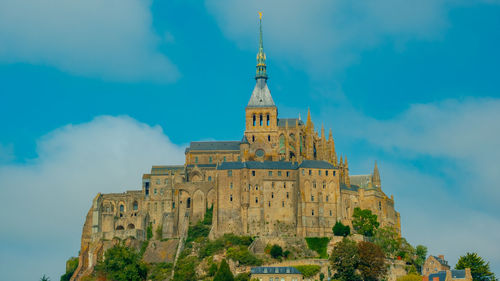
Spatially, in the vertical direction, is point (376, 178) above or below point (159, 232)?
above

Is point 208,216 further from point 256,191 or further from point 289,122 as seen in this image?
point 289,122

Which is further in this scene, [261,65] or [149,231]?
[261,65]

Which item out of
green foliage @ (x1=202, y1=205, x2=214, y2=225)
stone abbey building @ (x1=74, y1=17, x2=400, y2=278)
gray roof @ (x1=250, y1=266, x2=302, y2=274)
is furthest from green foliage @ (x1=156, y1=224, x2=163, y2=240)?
gray roof @ (x1=250, y1=266, x2=302, y2=274)

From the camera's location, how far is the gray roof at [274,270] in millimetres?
101438

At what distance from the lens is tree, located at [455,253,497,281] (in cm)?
10369

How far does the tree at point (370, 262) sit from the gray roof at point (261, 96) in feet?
115

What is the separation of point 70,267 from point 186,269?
85.4 ft

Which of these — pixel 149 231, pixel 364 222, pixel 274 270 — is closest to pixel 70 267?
pixel 149 231

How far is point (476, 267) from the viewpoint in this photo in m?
104

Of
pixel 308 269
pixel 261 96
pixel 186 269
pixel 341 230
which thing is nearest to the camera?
pixel 308 269

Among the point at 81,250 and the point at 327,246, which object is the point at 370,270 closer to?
the point at 327,246

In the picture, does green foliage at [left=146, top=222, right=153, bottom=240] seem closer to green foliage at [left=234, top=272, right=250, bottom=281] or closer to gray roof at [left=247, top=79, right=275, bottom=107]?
green foliage at [left=234, top=272, right=250, bottom=281]

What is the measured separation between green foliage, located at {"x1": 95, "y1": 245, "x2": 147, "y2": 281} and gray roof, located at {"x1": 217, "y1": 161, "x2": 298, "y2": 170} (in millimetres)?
18379

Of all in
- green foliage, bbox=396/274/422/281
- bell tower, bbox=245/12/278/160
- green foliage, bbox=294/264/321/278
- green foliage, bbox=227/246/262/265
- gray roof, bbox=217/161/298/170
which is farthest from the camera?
bell tower, bbox=245/12/278/160
